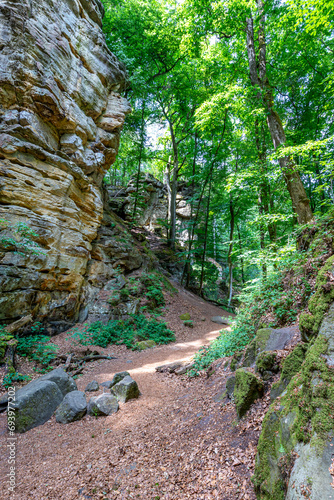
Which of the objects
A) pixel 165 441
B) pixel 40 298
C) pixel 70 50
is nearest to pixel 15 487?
pixel 165 441

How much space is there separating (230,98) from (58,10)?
8406 mm

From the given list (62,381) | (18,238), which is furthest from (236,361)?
(18,238)

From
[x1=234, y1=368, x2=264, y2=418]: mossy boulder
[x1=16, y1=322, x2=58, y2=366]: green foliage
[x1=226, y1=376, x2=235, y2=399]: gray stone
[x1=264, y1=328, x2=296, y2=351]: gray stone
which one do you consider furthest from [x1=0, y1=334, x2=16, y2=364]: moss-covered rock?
[x1=264, y1=328, x2=296, y2=351]: gray stone

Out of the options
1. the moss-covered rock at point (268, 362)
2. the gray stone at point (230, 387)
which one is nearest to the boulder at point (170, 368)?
the gray stone at point (230, 387)

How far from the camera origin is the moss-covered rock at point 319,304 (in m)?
2.40

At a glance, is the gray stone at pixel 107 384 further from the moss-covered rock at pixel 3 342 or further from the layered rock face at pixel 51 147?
the layered rock face at pixel 51 147

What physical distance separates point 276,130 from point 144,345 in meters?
9.23

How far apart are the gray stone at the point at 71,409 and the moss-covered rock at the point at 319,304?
441cm

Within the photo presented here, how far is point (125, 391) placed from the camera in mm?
4992

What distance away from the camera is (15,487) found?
299 centimetres

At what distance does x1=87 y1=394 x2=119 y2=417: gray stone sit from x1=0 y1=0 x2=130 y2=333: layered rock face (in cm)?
438

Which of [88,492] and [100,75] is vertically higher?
[100,75]

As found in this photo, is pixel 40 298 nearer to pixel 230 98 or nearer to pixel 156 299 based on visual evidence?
pixel 156 299

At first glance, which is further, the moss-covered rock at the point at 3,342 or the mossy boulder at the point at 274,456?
the moss-covered rock at the point at 3,342
